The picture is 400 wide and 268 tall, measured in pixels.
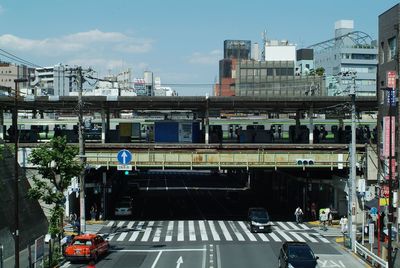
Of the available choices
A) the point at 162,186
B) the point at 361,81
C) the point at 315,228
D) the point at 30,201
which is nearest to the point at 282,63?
the point at 361,81

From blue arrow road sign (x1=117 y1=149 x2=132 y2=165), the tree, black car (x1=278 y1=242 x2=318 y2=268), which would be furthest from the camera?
blue arrow road sign (x1=117 y1=149 x2=132 y2=165)

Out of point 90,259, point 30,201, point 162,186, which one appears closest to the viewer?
point 90,259

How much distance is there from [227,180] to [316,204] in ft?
166

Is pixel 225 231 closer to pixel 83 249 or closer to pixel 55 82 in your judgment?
pixel 83 249

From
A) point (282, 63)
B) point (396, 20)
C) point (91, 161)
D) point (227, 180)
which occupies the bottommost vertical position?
point (227, 180)

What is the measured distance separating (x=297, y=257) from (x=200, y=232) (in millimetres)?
18091

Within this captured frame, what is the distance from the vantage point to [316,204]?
6172cm

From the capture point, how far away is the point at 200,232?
1826 inches

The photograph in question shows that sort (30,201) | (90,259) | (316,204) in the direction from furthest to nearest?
(316,204)
(30,201)
(90,259)

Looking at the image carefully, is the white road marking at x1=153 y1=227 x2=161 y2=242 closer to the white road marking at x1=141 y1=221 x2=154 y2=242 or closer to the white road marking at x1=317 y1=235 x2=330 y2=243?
the white road marking at x1=141 y1=221 x2=154 y2=242

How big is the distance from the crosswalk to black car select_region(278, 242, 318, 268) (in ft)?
39.9

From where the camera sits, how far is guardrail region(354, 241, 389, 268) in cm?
2953

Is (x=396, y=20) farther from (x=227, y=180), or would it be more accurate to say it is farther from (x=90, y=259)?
(x=227, y=180)

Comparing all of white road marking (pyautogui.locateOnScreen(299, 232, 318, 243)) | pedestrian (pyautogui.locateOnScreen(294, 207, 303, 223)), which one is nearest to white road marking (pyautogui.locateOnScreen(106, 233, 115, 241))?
white road marking (pyautogui.locateOnScreen(299, 232, 318, 243))
